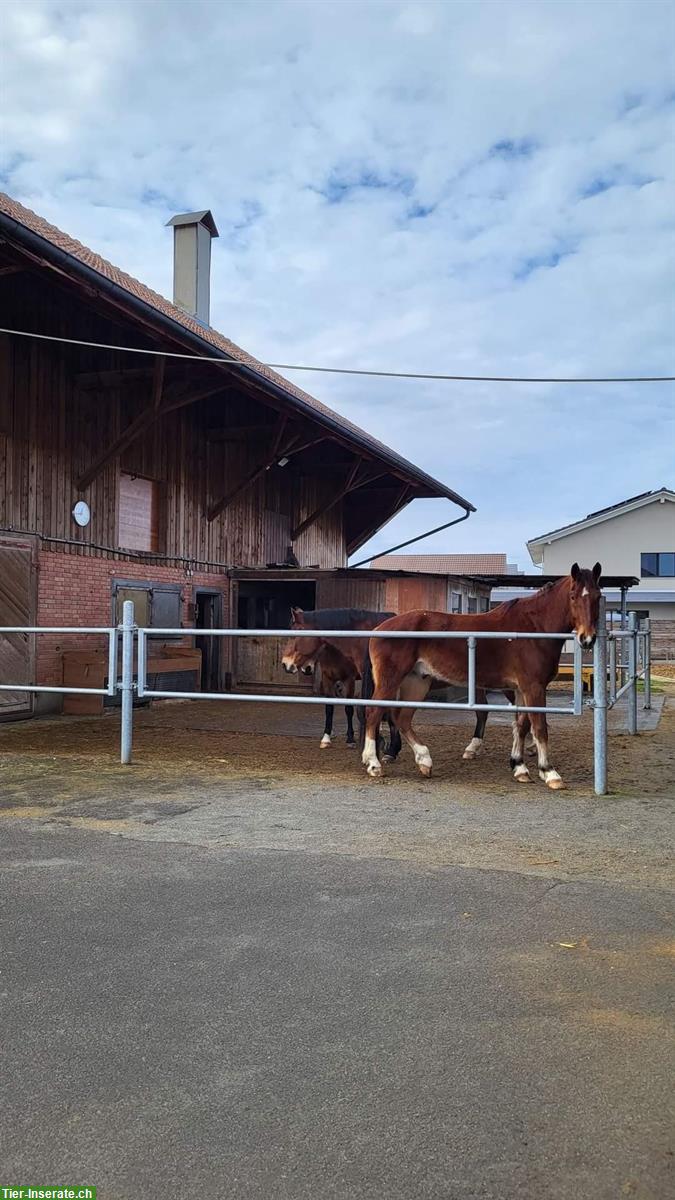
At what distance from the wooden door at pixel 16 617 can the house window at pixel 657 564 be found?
33528 millimetres

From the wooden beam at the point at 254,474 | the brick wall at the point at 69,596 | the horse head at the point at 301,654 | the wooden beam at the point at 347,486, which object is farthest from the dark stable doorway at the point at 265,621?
the horse head at the point at 301,654

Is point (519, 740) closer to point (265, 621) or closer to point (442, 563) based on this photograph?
point (265, 621)

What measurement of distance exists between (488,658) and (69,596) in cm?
794

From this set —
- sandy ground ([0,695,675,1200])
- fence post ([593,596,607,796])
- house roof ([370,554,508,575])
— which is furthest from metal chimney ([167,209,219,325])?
house roof ([370,554,508,575])

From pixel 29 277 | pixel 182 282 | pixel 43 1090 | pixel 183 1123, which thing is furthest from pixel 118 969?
pixel 182 282

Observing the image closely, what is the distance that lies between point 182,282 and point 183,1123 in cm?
2204

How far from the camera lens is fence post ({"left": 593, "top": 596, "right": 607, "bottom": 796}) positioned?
20.7 feet

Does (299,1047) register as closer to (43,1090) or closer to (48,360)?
(43,1090)

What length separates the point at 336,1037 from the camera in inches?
105

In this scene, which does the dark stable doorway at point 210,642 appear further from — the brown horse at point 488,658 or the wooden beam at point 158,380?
the brown horse at point 488,658

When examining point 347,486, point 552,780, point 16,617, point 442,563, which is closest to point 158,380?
point 16,617

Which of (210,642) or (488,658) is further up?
(210,642)

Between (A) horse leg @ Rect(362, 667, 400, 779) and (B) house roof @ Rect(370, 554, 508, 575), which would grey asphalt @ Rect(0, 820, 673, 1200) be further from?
(B) house roof @ Rect(370, 554, 508, 575)

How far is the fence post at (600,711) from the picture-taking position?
248 inches
